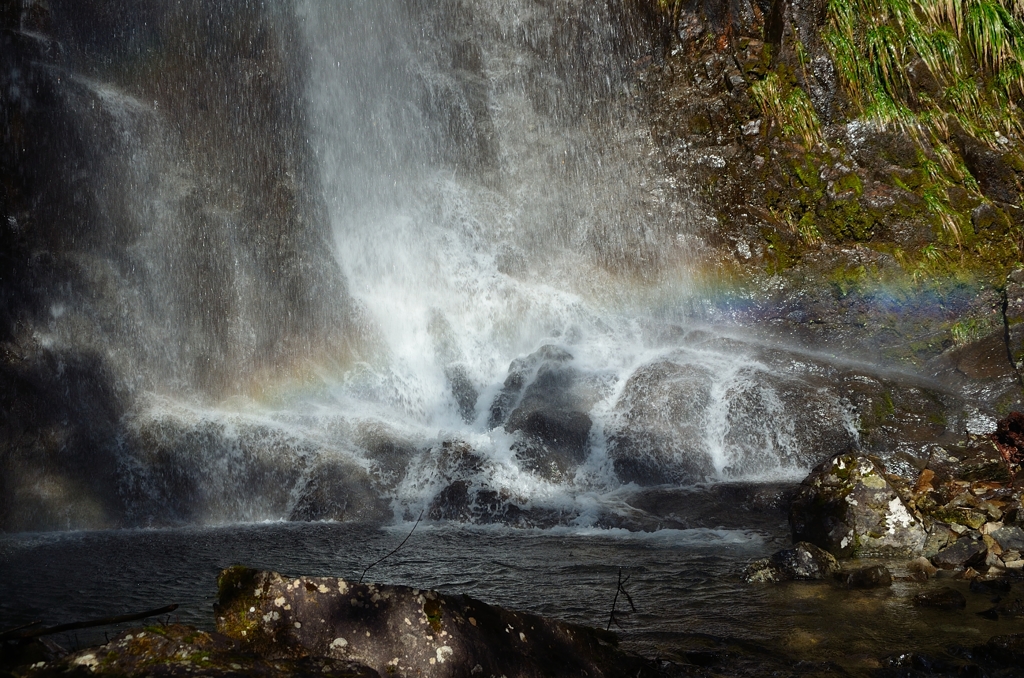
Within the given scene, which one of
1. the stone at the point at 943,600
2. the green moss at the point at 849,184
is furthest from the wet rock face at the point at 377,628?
the green moss at the point at 849,184

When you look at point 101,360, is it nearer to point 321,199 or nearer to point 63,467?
point 63,467

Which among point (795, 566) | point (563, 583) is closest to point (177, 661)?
point (563, 583)

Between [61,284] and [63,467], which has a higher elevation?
[61,284]

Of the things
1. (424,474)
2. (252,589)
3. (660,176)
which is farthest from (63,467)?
(660,176)

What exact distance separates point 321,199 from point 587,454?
8.81 meters

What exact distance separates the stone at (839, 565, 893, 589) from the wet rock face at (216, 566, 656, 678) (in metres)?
2.73

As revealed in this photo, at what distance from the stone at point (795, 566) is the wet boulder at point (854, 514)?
0.49 metres

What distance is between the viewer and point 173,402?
12.7 metres

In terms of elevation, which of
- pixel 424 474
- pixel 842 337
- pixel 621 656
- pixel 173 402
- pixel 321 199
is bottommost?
pixel 621 656

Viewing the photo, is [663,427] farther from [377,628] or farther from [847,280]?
[377,628]

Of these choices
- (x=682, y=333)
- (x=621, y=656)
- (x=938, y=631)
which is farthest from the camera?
(x=682, y=333)

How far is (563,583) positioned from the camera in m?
5.29

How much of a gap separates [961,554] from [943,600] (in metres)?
0.96

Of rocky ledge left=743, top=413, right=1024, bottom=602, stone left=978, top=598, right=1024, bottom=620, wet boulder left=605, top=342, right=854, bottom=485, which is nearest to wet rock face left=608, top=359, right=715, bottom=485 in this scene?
wet boulder left=605, top=342, right=854, bottom=485
